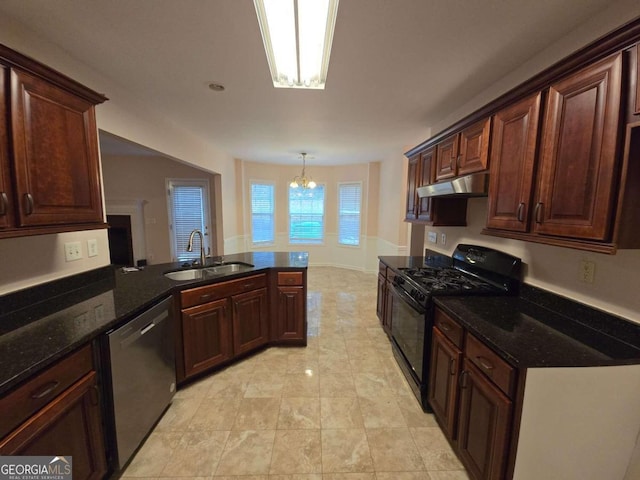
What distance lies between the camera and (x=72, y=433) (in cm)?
116

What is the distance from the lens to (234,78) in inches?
79.9

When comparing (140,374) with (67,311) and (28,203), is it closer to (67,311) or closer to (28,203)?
(67,311)

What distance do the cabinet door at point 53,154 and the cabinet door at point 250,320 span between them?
1.28 meters

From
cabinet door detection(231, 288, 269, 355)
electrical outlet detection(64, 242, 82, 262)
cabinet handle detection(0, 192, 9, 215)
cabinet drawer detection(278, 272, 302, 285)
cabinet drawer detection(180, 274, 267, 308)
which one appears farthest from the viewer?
cabinet drawer detection(278, 272, 302, 285)

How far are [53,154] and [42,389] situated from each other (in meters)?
1.16

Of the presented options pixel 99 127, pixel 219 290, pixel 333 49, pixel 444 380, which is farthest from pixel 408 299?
pixel 99 127

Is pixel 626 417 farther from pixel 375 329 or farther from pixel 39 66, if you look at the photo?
pixel 39 66

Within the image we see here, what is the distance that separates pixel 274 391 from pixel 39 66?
2.49 meters

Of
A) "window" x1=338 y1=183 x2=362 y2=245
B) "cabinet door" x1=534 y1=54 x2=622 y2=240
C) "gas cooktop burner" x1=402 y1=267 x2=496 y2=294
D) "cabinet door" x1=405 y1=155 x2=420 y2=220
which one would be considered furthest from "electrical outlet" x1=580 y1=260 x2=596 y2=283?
"window" x1=338 y1=183 x2=362 y2=245

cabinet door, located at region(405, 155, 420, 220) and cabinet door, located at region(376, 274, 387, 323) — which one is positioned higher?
cabinet door, located at region(405, 155, 420, 220)

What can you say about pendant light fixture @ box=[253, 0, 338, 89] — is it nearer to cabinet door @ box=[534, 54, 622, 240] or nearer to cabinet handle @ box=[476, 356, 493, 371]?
cabinet door @ box=[534, 54, 622, 240]

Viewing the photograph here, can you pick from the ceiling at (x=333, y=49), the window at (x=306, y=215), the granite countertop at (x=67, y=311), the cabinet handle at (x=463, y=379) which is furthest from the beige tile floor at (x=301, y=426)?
the window at (x=306, y=215)

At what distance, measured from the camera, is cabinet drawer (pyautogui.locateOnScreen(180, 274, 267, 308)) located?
6.72 feet

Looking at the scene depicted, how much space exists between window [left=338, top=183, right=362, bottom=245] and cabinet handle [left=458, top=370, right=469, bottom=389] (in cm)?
463
